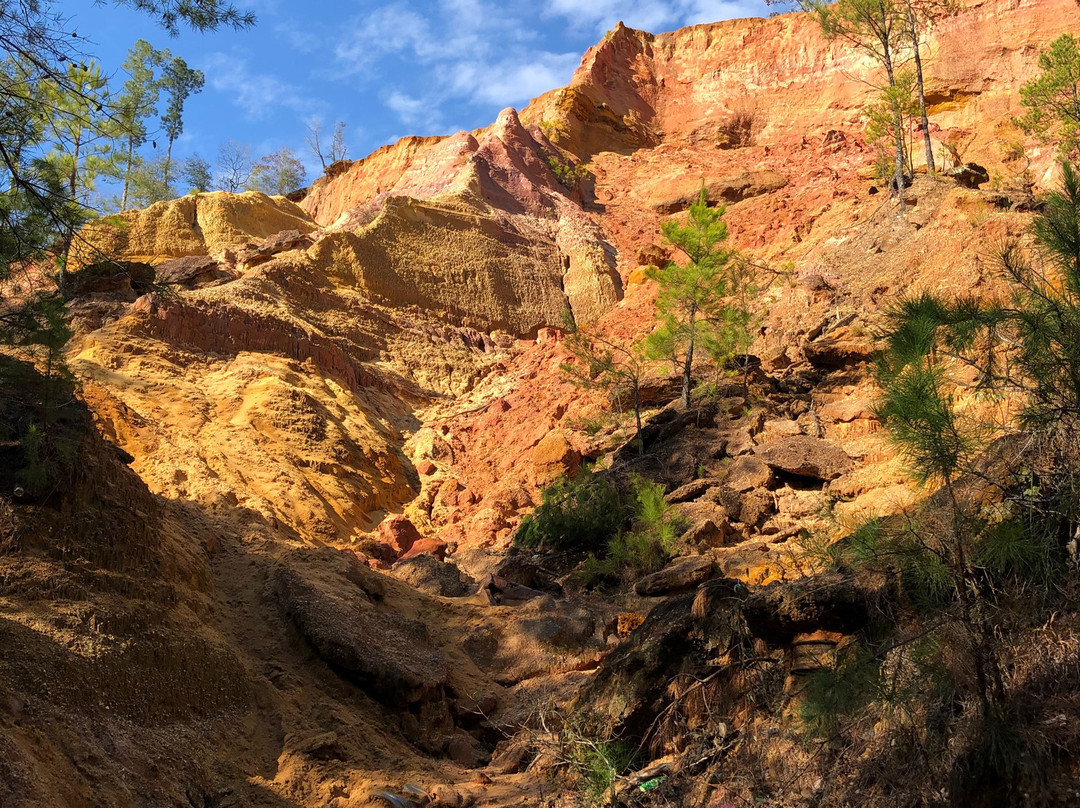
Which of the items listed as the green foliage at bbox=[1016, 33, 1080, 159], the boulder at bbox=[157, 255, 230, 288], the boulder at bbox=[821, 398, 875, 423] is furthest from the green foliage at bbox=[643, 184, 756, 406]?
the boulder at bbox=[157, 255, 230, 288]

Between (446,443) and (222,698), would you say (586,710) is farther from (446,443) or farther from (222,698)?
(446,443)

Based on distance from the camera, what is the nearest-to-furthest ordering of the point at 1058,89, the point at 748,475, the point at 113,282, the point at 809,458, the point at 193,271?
the point at 809,458, the point at 748,475, the point at 113,282, the point at 1058,89, the point at 193,271

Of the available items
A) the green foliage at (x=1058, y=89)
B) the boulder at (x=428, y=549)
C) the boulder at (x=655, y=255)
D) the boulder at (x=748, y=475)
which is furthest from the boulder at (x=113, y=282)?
the green foliage at (x=1058, y=89)

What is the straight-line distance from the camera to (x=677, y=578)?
403 inches

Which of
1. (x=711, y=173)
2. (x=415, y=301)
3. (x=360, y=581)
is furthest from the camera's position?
(x=711, y=173)

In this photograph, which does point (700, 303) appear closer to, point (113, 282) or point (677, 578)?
point (677, 578)

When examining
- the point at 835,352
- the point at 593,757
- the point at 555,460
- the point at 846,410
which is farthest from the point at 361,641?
the point at 835,352

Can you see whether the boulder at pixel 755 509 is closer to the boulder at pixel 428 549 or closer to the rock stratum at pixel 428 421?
the rock stratum at pixel 428 421

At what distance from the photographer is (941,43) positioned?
128 feet

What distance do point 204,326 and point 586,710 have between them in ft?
51.4

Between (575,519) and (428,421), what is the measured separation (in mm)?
9349

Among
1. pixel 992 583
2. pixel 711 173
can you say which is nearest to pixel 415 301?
pixel 711 173

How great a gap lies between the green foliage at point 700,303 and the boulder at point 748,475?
3102 millimetres

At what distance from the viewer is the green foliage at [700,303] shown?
16891 mm
